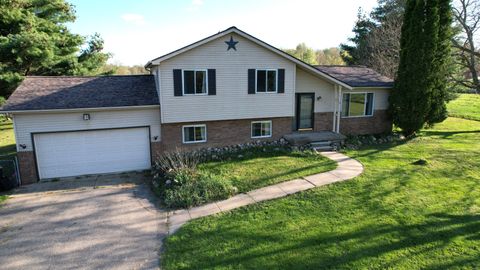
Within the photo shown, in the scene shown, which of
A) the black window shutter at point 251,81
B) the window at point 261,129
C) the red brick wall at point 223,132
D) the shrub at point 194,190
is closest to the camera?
the shrub at point 194,190

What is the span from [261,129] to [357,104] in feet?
20.5

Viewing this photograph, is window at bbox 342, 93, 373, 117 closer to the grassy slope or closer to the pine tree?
the pine tree

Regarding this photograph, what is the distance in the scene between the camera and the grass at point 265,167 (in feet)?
35.6

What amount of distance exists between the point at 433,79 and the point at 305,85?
22.8 ft

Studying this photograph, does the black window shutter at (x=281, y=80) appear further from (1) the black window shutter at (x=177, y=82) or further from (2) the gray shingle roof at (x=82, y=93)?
(2) the gray shingle roof at (x=82, y=93)

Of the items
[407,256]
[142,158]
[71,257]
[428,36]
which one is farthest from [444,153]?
[71,257]

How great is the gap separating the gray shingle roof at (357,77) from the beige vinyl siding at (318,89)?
100 cm

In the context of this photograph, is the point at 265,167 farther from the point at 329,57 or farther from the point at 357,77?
the point at 329,57

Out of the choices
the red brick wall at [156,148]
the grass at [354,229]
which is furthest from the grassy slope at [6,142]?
the grass at [354,229]

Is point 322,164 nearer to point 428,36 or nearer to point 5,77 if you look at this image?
point 428,36

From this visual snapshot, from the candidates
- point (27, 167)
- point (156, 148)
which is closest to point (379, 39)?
point (156, 148)

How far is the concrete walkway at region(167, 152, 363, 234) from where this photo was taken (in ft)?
28.2

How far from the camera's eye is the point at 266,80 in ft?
48.1

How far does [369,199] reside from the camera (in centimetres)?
899
